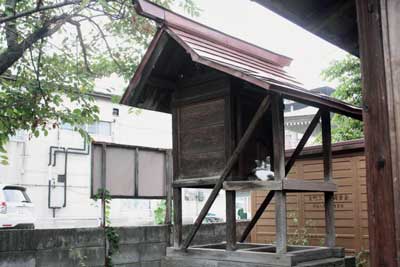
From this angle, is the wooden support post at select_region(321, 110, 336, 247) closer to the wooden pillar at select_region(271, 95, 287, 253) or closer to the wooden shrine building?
the wooden shrine building

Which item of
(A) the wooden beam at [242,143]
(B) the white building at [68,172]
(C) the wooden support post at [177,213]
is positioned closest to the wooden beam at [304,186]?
(A) the wooden beam at [242,143]

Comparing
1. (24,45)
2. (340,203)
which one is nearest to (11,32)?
(24,45)

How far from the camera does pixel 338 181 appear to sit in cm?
795

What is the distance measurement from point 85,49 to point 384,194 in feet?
21.5

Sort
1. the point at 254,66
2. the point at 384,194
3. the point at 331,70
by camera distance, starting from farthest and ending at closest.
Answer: the point at 331,70 < the point at 254,66 < the point at 384,194

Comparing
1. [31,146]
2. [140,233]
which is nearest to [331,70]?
[140,233]

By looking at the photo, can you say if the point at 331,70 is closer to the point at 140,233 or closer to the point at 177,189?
the point at 140,233

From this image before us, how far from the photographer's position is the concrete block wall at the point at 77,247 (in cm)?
638

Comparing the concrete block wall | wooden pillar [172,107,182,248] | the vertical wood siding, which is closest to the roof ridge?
wooden pillar [172,107,182,248]

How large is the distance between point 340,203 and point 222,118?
3.95 m

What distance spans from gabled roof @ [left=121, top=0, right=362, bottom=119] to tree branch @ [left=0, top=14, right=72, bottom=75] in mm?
1510

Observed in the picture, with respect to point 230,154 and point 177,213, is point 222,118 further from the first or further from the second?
point 177,213

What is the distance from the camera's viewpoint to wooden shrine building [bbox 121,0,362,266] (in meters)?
4.54

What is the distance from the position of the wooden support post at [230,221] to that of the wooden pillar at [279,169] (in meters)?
0.59
